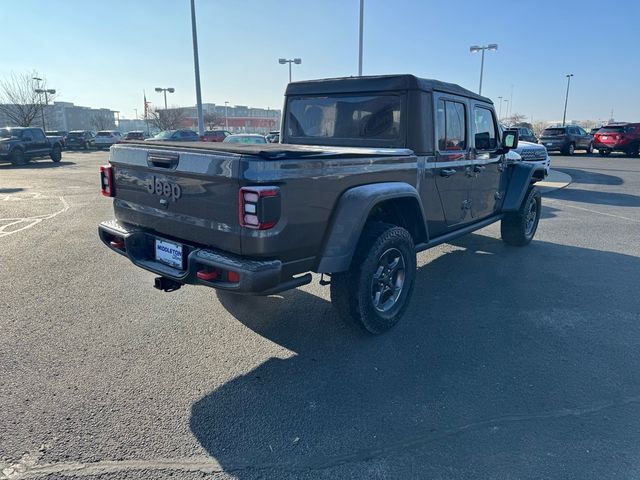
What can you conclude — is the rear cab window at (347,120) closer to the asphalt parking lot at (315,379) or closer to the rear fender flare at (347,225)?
the rear fender flare at (347,225)

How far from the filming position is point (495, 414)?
279 centimetres

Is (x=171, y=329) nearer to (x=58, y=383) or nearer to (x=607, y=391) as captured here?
(x=58, y=383)

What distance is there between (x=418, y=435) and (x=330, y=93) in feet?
11.5

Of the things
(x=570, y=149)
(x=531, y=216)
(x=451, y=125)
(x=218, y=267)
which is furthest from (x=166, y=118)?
(x=218, y=267)

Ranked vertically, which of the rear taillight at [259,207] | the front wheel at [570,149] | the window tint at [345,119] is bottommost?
the front wheel at [570,149]

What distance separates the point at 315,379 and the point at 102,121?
8395 centimetres

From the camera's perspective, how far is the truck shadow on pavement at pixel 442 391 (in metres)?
2.43

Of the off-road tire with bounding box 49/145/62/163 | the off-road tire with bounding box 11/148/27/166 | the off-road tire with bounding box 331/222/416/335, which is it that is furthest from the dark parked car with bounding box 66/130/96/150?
the off-road tire with bounding box 331/222/416/335

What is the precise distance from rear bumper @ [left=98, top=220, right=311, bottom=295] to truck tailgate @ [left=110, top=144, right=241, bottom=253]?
9cm

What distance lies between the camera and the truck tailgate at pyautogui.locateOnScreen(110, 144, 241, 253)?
2889mm

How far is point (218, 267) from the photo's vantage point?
9.50 ft

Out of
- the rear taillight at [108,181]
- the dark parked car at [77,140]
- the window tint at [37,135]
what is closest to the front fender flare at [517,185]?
the rear taillight at [108,181]

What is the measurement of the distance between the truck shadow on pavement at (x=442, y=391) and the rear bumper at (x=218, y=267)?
2.35 ft

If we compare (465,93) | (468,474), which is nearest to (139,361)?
(468,474)
